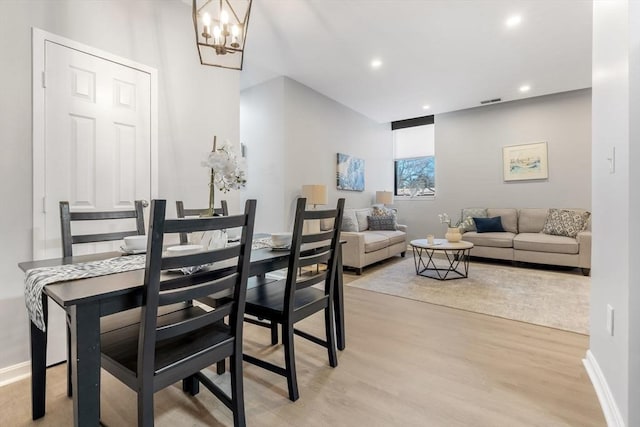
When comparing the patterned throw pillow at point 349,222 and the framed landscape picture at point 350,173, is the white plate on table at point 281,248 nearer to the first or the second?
the patterned throw pillow at point 349,222

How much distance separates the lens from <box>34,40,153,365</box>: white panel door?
202 cm

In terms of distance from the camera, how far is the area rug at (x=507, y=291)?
2.75 m

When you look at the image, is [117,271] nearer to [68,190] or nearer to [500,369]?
[68,190]

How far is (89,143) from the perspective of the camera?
87.5 inches

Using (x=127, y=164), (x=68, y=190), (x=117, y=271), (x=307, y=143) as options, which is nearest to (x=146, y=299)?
(x=117, y=271)

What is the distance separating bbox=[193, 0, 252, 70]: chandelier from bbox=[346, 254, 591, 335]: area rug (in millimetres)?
2826

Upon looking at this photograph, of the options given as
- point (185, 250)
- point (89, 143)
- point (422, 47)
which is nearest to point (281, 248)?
point (185, 250)

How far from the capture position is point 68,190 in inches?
83.3

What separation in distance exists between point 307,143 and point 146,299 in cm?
414

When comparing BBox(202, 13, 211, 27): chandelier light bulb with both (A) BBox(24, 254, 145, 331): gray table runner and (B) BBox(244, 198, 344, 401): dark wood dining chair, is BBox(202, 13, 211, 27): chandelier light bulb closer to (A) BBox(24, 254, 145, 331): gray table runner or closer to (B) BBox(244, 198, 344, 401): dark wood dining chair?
(B) BBox(244, 198, 344, 401): dark wood dining chair

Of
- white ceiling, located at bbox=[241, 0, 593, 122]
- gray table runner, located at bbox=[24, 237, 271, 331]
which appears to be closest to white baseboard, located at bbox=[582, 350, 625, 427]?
gray table runner, located at bbox=[24, 237, 271, 331]

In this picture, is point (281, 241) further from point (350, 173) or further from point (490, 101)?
point (490, 101)

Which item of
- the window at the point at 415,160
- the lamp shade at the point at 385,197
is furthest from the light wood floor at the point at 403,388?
the window at the point at 415,160

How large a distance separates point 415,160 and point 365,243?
324 cm
